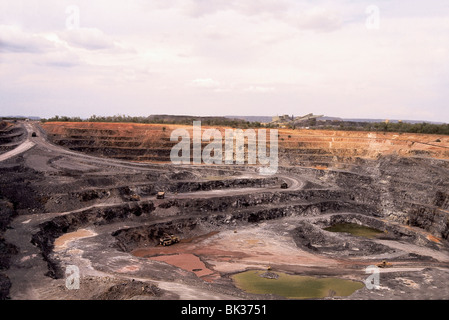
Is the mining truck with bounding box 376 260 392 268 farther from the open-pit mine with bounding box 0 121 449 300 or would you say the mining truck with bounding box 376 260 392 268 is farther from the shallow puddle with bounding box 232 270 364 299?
the shallow puddle with bounding box 232 270 364 299

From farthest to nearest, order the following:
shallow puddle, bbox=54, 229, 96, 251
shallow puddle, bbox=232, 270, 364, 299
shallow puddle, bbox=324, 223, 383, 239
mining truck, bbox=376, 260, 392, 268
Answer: shallow puddle, bbox=324, 223, 383, 239
shallow puddle, bbox=54, 229, 96, 251
mining truck, bbox=376, 260, 392, 268
shallow puddle, bbox=232, 270, 364, 299

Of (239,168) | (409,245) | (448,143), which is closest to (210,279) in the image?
(409,245)

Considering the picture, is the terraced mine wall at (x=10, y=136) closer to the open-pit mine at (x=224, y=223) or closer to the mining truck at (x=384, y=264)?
the open-pit mine at (x=224, y=223)

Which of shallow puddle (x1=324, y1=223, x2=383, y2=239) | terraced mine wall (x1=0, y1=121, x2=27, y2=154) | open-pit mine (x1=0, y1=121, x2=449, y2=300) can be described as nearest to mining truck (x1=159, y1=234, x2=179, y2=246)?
open-pit mine (x1=0, y1=121, x2=449, y2=300)

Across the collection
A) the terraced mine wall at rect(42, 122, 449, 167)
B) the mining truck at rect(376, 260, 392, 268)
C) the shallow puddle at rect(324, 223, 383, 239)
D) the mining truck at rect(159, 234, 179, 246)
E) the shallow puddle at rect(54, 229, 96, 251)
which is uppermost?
the terraced mine wall at rect(42, 122, 449, 167)
